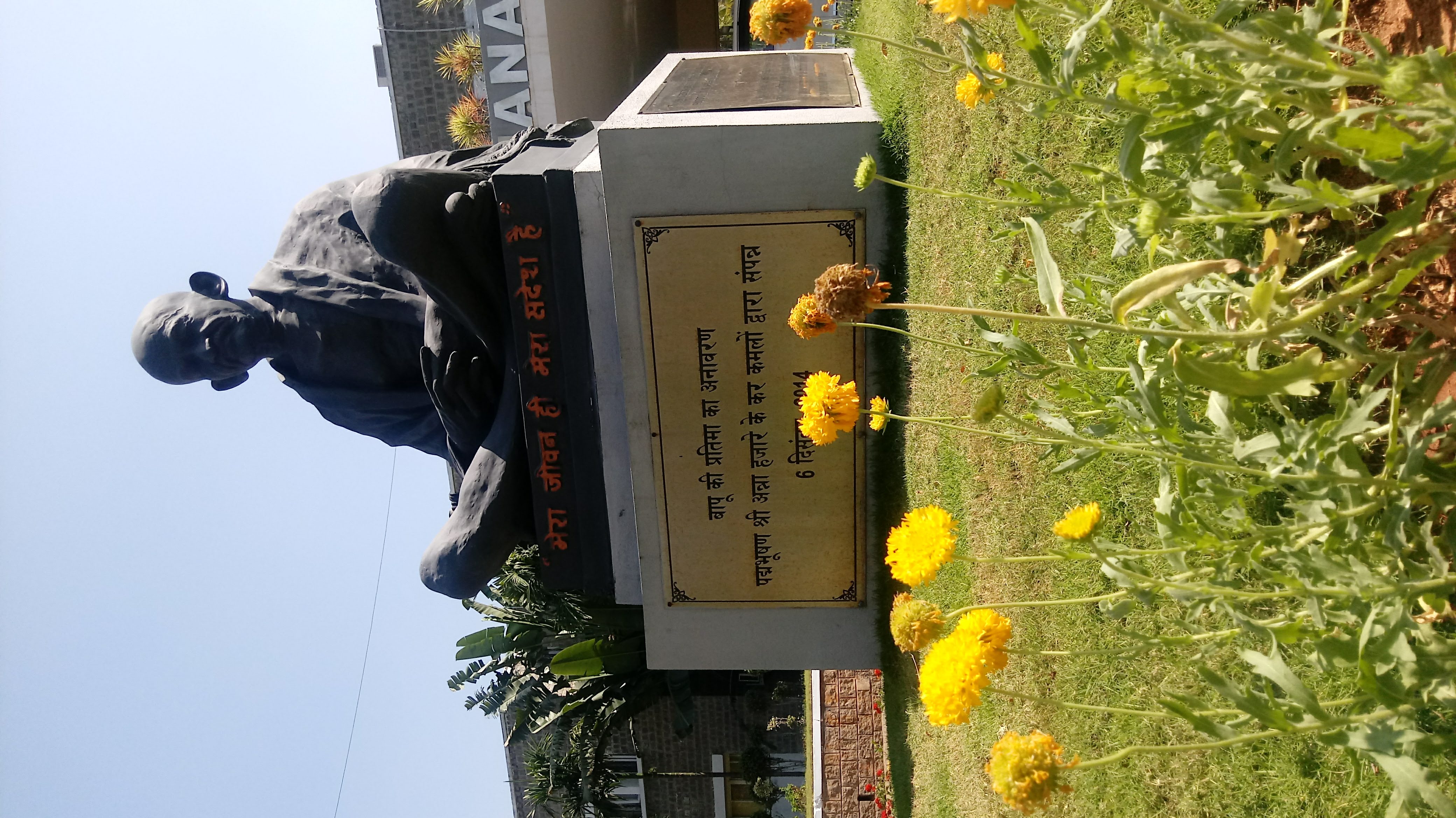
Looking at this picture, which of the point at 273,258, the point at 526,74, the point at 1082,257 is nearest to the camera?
the point at 1082,257

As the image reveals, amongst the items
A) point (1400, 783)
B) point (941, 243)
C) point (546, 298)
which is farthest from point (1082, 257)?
point (546, 298)

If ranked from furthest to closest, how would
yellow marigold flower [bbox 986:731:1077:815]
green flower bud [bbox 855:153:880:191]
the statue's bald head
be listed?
the statue's bald head, green flower bud [bbox 855:153:880:191], yellow marigold flower [bbox 986:731:1077:815]

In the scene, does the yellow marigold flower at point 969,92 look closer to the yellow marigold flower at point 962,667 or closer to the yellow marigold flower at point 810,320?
the yellow marigold flower at point 810,320

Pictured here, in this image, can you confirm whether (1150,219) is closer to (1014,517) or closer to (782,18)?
(782,18)

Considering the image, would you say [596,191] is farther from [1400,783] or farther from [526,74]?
[526,74]

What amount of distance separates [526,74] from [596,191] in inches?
Result: 271

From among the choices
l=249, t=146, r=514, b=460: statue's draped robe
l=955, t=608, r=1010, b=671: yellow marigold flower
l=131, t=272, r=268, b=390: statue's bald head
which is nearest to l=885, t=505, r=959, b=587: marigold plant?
l=955, t=608, r=1010, b=671: yellow marigold flower

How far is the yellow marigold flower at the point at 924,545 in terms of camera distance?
2.30 meters

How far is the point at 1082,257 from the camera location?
140 inches

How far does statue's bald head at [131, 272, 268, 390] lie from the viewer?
211 inches

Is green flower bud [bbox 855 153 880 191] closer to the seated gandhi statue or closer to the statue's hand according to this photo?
the seated gandhi statue

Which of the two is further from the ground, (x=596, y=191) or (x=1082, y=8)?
(x=1082, y=8)

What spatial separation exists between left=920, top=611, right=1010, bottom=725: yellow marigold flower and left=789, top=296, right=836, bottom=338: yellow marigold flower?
0.95 metres

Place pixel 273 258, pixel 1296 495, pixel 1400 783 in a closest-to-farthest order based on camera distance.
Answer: pixel 1400 783
pixel 1296 495
pixel 273 258
